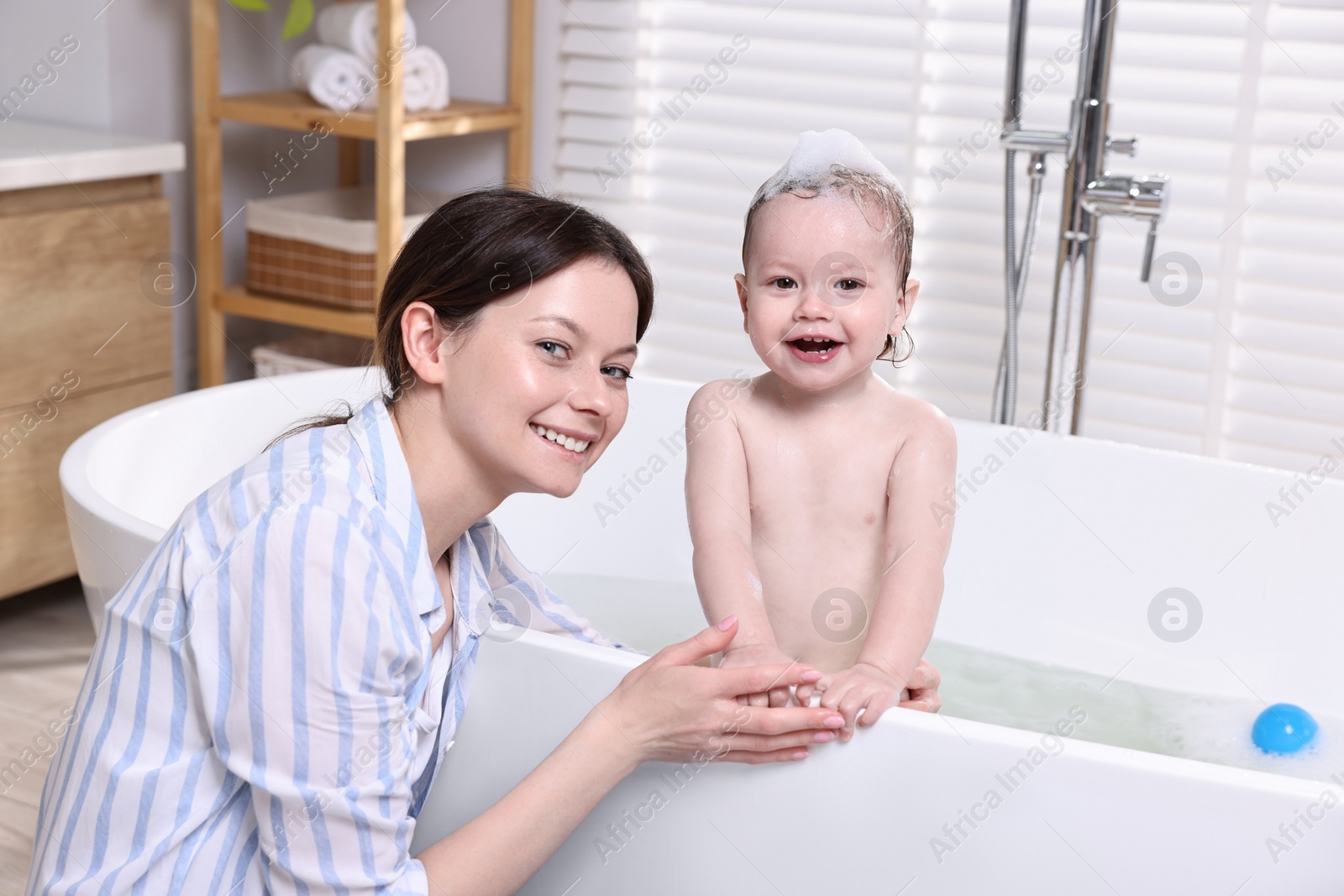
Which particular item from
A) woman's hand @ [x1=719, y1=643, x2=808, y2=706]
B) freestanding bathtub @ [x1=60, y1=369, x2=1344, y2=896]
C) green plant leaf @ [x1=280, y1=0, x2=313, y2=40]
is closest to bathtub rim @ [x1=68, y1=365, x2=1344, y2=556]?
freestanding bathtub @ [x1=60, y1=369, x2=1344, y2=896]

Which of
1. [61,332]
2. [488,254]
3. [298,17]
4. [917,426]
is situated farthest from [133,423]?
[298,17]

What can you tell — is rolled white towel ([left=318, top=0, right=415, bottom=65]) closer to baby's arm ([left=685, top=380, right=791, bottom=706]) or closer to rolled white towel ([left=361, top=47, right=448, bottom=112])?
rolled white towel ([left=361, top=47, right=448, bottom=112])

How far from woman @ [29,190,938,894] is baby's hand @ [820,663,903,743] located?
0.8 inches

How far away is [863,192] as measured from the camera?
1271 millimetres

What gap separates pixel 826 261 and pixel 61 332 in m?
1.40

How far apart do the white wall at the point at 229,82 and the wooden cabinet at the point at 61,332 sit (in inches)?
12.3

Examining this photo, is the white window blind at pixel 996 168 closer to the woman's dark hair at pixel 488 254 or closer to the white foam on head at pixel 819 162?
the white foam on head at pixel 819 162

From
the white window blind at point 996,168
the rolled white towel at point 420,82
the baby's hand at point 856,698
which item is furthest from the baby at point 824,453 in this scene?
the rolled white towel at point 420,82

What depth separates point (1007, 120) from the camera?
1772 mm

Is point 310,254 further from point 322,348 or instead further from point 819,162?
point 819,162

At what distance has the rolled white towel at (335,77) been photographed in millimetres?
2320

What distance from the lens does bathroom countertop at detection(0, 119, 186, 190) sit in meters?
1.98

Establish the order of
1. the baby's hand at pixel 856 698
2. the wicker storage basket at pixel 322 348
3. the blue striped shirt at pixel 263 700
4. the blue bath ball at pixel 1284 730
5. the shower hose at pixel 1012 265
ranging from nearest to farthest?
the blue striped shirt at pixel 263 700, the baby's hand at pixel 856 698, the blue bath ball at pixel 1284 730, the shower hose at pixel 1012 265, the wicker storage basket at pixel 322 348

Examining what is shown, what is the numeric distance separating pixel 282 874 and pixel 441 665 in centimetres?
22
